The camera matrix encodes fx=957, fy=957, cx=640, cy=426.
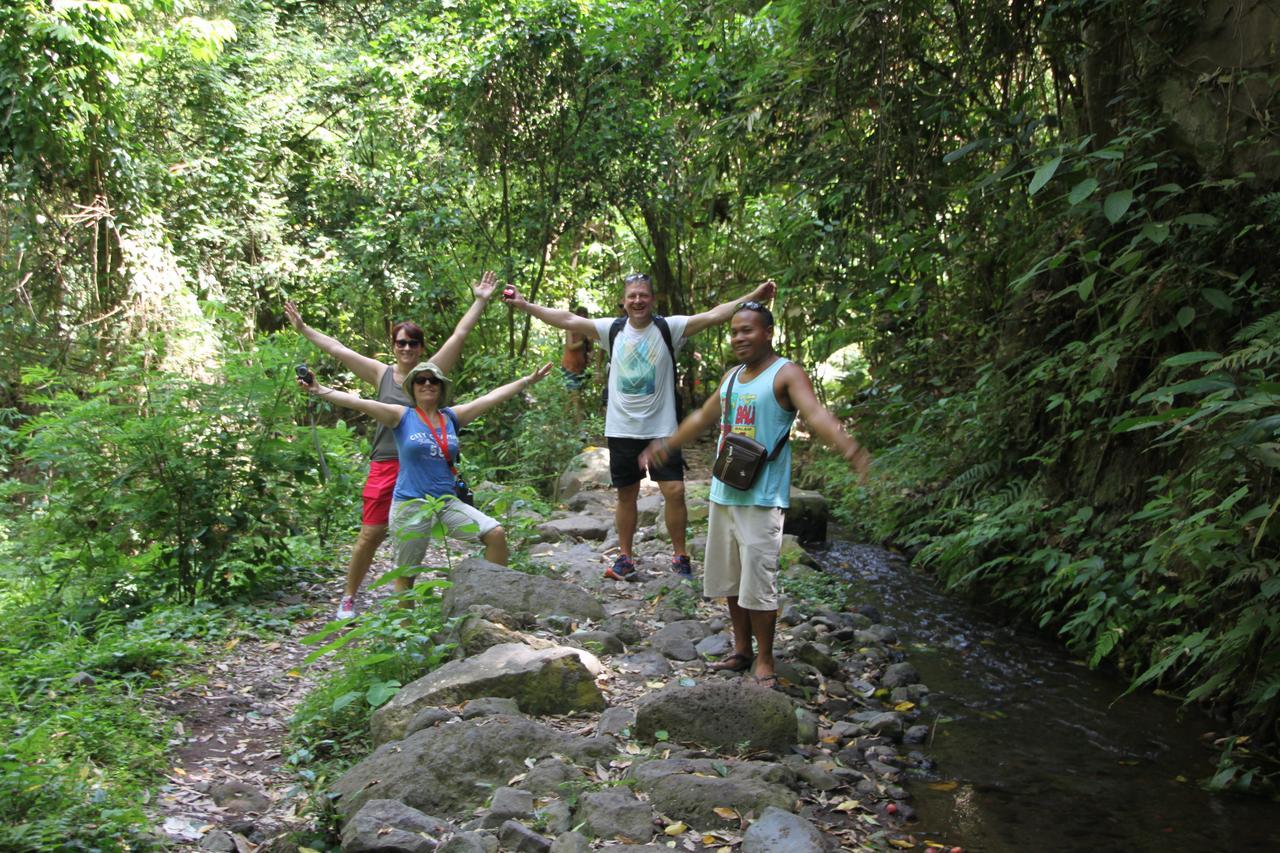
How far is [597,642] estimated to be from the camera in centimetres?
555

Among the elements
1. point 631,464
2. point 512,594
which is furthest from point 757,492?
point 631,464

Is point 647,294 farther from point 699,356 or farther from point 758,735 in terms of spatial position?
point 699,356

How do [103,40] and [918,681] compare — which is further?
[103,40]

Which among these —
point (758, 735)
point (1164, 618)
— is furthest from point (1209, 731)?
point (758, 735)

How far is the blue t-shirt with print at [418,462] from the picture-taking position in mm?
5816

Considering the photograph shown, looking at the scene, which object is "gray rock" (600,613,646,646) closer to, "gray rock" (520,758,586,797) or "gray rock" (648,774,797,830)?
"gray rock" (520,758,586,797)

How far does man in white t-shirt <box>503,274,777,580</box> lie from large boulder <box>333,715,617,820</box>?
2.56m

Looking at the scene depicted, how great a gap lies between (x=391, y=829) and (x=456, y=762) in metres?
0.53

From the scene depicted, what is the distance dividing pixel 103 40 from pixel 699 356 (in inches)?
437

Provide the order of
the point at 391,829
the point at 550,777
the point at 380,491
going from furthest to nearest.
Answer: the point at 380,491 → the point at 550,777 → the point at 391,829

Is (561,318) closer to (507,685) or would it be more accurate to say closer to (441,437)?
(441,437)

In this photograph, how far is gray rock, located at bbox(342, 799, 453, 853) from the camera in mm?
3379

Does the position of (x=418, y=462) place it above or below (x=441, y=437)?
below

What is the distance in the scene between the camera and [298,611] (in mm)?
6887
